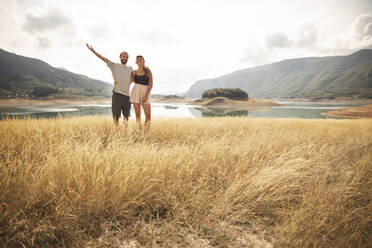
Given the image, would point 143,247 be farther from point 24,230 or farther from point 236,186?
point 236,186

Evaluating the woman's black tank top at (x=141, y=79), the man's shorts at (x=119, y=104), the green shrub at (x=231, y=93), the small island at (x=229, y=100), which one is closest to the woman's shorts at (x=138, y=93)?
the woman's black tank top at (x=141, y=79)

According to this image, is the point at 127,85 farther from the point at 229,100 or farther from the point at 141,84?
the point at 229,100

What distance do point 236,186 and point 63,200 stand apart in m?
2.07

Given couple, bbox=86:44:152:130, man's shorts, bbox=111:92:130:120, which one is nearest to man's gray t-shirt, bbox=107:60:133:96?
couple, bbox=86:44:152:130

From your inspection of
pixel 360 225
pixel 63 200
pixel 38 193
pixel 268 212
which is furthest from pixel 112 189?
pixel 360 225

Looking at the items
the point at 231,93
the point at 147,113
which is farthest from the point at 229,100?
the point at 147,113

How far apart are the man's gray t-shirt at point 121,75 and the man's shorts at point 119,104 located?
0.17 meters

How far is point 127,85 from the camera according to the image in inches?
207

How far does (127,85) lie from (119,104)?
71 cm

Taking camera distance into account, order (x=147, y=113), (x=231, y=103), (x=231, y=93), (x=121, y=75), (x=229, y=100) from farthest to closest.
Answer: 1. (x=231, y=93)
2. (x=229, y=100)
3. (x=231, y=103)
4. (x=147, y=113)
5. (x=121, y=75)

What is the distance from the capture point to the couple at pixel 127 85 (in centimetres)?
514

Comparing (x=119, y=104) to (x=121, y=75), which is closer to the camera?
(x=121, y=75)

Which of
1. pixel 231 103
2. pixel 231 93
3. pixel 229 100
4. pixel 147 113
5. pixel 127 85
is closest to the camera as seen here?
pixel 127 85

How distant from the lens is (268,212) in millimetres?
1977
